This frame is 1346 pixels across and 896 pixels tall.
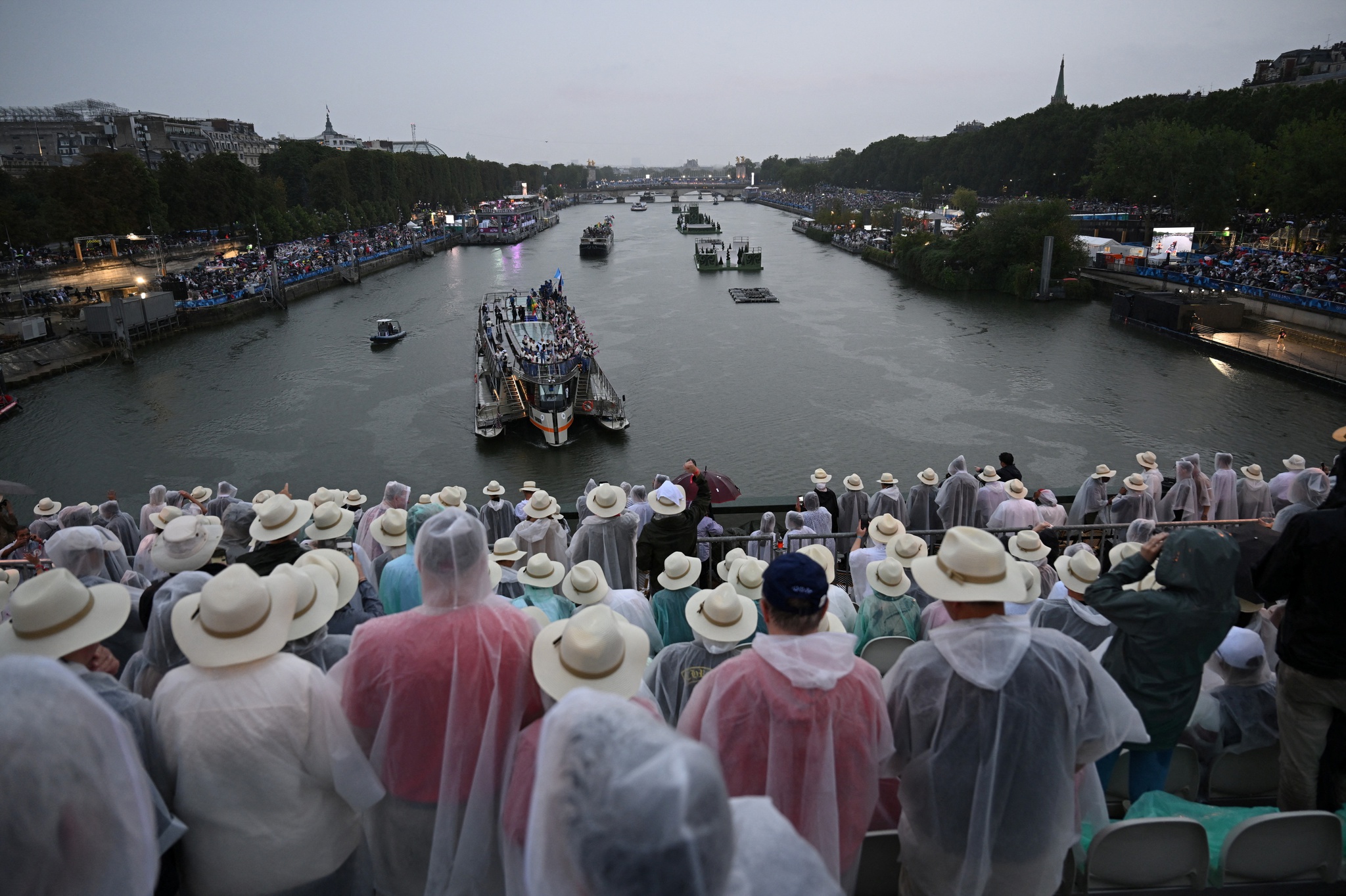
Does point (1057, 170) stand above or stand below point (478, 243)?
above

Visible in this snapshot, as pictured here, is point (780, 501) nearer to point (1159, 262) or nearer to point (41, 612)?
point (41, 612)

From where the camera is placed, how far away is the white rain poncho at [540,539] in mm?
6949

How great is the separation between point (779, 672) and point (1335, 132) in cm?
4747

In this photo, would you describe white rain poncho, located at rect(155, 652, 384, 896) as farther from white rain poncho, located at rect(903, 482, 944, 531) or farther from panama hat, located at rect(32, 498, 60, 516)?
panama hat, located at rect(32, 498, 60, 516)

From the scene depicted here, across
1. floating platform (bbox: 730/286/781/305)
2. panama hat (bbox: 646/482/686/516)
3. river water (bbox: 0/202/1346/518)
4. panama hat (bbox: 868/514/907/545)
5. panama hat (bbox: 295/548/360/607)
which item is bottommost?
river water (bbox: 0/202/1346/518)

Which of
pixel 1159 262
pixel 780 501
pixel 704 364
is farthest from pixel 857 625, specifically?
pixel 1159 262

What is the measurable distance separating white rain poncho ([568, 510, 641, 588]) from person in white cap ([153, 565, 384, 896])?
4.39m

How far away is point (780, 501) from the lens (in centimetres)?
1120

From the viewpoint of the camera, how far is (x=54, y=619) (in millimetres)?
2338

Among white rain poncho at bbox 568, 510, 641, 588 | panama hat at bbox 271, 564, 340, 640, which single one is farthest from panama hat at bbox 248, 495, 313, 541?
white rain poncho at bbox 568, 510, 641, 588

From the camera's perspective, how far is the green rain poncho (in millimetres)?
2787

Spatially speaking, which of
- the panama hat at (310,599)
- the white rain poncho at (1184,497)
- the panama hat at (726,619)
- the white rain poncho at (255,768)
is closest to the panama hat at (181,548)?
the panama hat at (310,599)

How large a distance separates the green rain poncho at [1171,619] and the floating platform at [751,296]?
1639 inches

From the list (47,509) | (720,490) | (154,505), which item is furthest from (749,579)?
(47,509)
